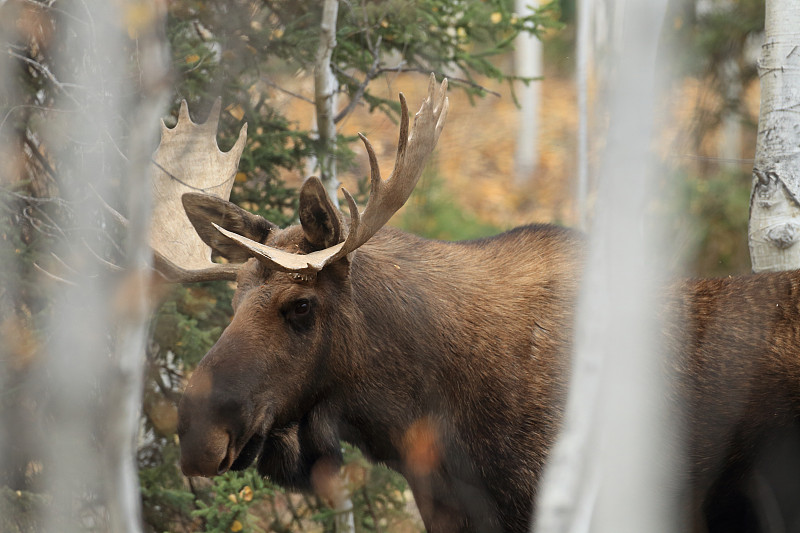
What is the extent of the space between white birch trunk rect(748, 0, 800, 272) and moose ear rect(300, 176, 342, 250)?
218 cm

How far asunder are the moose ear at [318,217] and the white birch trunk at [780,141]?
2.18 meters

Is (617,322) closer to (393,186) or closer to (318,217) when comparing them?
(393,186)

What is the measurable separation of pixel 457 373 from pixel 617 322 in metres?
1.57

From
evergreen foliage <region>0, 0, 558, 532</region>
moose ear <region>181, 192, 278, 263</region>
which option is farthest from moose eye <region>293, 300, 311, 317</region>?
evergreen foliage <region>0, 0, 558, 532</region>

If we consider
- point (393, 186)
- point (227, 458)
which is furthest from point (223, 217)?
point (227, 458)

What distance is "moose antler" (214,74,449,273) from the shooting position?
3270 mm

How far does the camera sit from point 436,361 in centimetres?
366

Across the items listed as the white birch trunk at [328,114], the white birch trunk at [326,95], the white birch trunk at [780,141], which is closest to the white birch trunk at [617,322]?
the white birch trunk at [780,141]

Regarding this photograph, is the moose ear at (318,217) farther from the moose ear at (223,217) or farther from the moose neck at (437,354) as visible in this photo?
the moose ear at (223,217)

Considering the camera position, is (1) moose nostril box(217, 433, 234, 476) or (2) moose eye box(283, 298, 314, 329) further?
(2) moose eye box(283, 298, 314, 329)

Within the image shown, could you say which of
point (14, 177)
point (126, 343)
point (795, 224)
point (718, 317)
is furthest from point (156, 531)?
point (795, 224)

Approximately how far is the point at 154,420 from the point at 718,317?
132 inches

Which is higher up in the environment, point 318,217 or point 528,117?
point 528,117

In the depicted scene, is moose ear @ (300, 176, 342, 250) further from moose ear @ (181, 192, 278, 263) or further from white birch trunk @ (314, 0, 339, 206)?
white birch trunk @ (314, 0, 339, 206)
